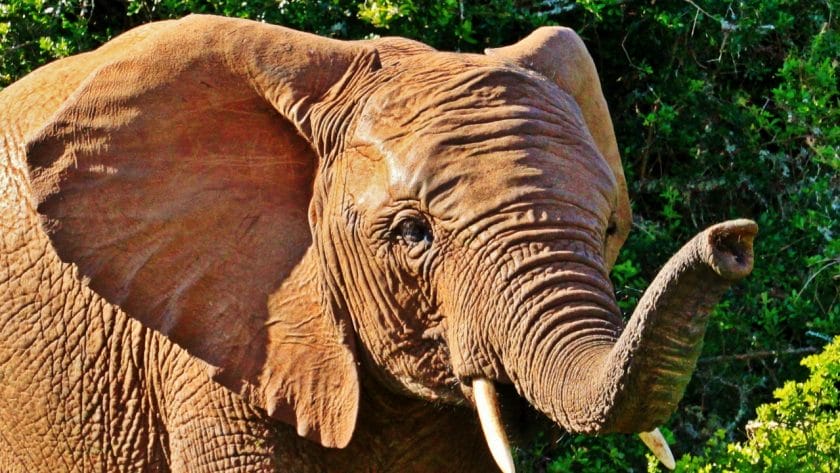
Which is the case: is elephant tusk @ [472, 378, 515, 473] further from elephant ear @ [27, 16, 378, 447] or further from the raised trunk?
elephant ear @ [27, 16, 378, 447]

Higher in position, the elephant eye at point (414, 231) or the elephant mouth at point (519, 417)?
the elephant eye at point (414, 231)

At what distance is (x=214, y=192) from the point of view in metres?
4.03

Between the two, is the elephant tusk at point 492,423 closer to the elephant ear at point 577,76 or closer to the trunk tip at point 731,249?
the elephant ear at point 577,76

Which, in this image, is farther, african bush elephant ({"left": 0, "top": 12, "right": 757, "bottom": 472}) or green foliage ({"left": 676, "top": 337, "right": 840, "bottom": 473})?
green foliage ({"left": 676, "top": 337, "right": 840, "bottom": 473})

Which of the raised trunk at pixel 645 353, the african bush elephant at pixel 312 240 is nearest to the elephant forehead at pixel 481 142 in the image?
the african bush elephant at pixel 312 240

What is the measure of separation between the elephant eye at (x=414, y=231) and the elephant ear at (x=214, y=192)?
0.97 feet

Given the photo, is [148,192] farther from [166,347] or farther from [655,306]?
[655,306]

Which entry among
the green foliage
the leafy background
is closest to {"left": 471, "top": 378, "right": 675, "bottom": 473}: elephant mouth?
the green foliage

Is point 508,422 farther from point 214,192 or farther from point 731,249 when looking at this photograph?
point 731,249

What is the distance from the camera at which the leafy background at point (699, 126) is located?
617 centimetres

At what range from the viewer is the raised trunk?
9.37 ft

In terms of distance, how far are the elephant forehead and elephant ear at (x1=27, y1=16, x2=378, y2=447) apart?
0.63 feet

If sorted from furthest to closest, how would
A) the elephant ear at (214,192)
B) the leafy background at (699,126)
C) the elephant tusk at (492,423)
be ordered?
the leafy background at (699,126), the elephant ear at (214,192), the elephant tusk at (492,423)

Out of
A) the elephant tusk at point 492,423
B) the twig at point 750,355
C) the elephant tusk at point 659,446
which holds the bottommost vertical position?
the twig at point 750,355
